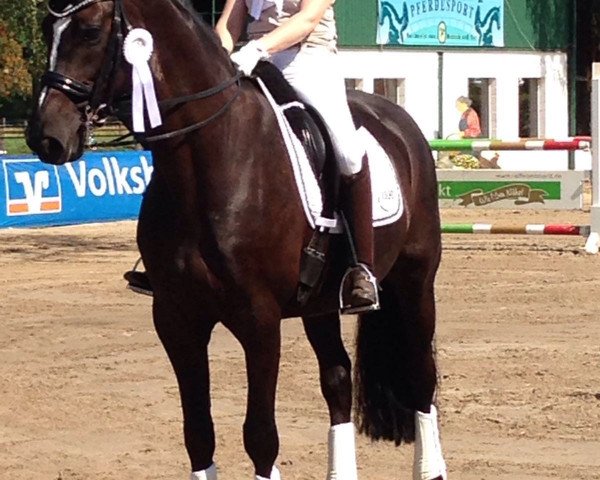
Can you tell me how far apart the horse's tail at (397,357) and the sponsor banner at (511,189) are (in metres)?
10.4

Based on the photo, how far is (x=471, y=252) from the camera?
17109 mm

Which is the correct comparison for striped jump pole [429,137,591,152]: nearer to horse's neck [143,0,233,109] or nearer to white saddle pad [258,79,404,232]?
white saddle pad [258,79,404,232]

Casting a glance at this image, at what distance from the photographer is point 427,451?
6.69 metres

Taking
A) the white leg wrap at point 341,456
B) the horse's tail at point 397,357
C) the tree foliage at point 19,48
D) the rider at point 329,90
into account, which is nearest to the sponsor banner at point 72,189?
the tree foliage at point 19,48

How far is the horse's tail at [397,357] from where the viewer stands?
693 centimetres

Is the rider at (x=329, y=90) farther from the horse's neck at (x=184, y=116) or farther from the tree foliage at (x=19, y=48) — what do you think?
the tree foliage at (x=19, y=48)

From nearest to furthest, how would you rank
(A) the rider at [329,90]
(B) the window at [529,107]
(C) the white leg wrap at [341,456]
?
(A) the rider at [329,90]
(C) the white leg wrap at [341,456]
(B) the window at [529,107]

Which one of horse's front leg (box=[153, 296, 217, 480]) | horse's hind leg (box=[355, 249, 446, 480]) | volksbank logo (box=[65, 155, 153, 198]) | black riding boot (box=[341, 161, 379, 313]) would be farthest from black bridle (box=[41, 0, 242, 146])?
volksbank logo (box=[65, 155, 153, 198])

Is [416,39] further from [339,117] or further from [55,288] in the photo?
[339,117]

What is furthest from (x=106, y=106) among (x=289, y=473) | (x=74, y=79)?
(x=289, y=473)

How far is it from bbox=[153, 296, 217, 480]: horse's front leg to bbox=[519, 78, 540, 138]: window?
1089 inches

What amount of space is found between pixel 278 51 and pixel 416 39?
24.6m

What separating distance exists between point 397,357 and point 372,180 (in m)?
1.08

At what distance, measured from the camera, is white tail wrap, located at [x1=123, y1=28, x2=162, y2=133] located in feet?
16.9
